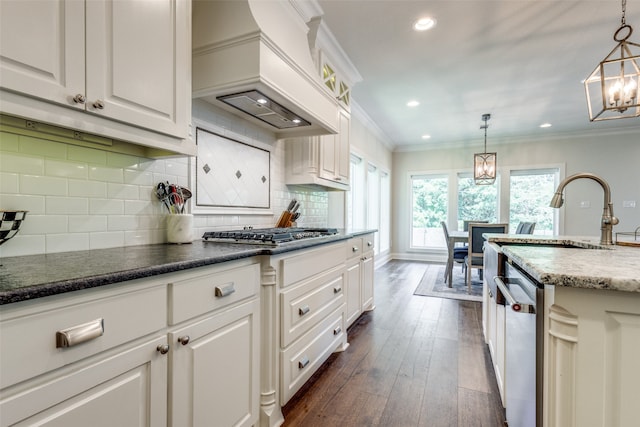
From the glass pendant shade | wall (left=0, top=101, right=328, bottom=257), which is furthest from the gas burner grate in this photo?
the glass pendant shade

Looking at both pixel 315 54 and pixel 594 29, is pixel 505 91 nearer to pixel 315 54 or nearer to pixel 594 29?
pixel 594 29

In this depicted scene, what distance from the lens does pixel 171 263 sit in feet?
3.19

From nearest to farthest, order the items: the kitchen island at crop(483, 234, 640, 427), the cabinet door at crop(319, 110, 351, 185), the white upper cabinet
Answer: the kitchen island at crop(483, 234, 640, 427) → the white upper cabinet → the cabinet door at crop(319, 110, 351, 185)

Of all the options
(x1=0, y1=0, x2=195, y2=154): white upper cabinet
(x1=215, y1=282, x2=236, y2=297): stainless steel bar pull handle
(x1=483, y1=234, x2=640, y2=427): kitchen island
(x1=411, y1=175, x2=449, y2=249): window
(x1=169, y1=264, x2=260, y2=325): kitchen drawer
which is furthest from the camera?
(x1=411, y1=175, x2=449, y2=249): window

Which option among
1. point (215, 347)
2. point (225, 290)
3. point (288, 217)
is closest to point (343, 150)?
point (288, 217)

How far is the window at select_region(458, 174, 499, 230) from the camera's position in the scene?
6.20 m

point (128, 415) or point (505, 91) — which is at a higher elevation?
point (505, 91)

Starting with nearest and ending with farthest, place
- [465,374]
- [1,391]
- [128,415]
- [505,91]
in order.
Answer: [1,391], [128,415], [465,374], [505,91]

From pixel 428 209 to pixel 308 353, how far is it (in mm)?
5627

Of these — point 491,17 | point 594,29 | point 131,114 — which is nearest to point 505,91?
point 594,29

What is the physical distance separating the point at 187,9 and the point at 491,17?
228cm

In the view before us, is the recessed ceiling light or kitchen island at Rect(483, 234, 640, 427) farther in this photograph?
the recessed ceiling light

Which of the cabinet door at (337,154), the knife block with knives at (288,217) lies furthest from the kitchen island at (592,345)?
the cabinet door at (337,154)

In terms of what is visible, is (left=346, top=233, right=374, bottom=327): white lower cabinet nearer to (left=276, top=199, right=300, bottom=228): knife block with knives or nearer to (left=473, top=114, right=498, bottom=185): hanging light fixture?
(left=276, top=199, right=300, bottom=228): knife block with knives
